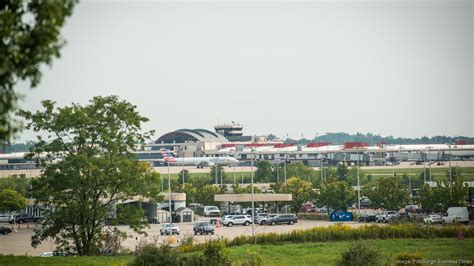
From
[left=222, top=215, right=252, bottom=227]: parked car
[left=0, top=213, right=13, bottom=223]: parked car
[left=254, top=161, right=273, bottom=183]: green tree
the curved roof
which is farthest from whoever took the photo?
the curved roof

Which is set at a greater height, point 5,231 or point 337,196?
point 337,196

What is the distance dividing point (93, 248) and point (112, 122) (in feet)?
15.0

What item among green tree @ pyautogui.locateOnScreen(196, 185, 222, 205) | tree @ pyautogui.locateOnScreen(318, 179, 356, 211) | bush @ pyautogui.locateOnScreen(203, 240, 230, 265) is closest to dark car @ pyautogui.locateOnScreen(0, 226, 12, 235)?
tree @ pyautogui.locateOnScreen(318, 179, 356, 211)

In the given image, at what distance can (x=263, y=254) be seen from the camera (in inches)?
1091

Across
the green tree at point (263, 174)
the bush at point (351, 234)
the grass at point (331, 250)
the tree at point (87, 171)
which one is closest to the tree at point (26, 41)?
the grass at point (331, 250)

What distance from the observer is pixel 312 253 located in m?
28.0

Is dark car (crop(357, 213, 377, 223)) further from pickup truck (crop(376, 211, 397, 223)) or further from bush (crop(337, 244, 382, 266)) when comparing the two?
bush (crop(337, 244, 382, 266))

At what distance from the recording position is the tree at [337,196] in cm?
5991

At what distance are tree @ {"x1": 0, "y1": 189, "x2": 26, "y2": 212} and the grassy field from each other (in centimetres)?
3429

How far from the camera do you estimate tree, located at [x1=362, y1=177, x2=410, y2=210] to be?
58.3m

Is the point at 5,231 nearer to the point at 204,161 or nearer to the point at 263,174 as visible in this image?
the point at 263,174

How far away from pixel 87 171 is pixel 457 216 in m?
24.1

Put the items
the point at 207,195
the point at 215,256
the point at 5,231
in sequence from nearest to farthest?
the point at 215,256 → the point at 5,231 → the point at 207,195

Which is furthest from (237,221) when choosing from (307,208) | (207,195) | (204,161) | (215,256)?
(204,161)
